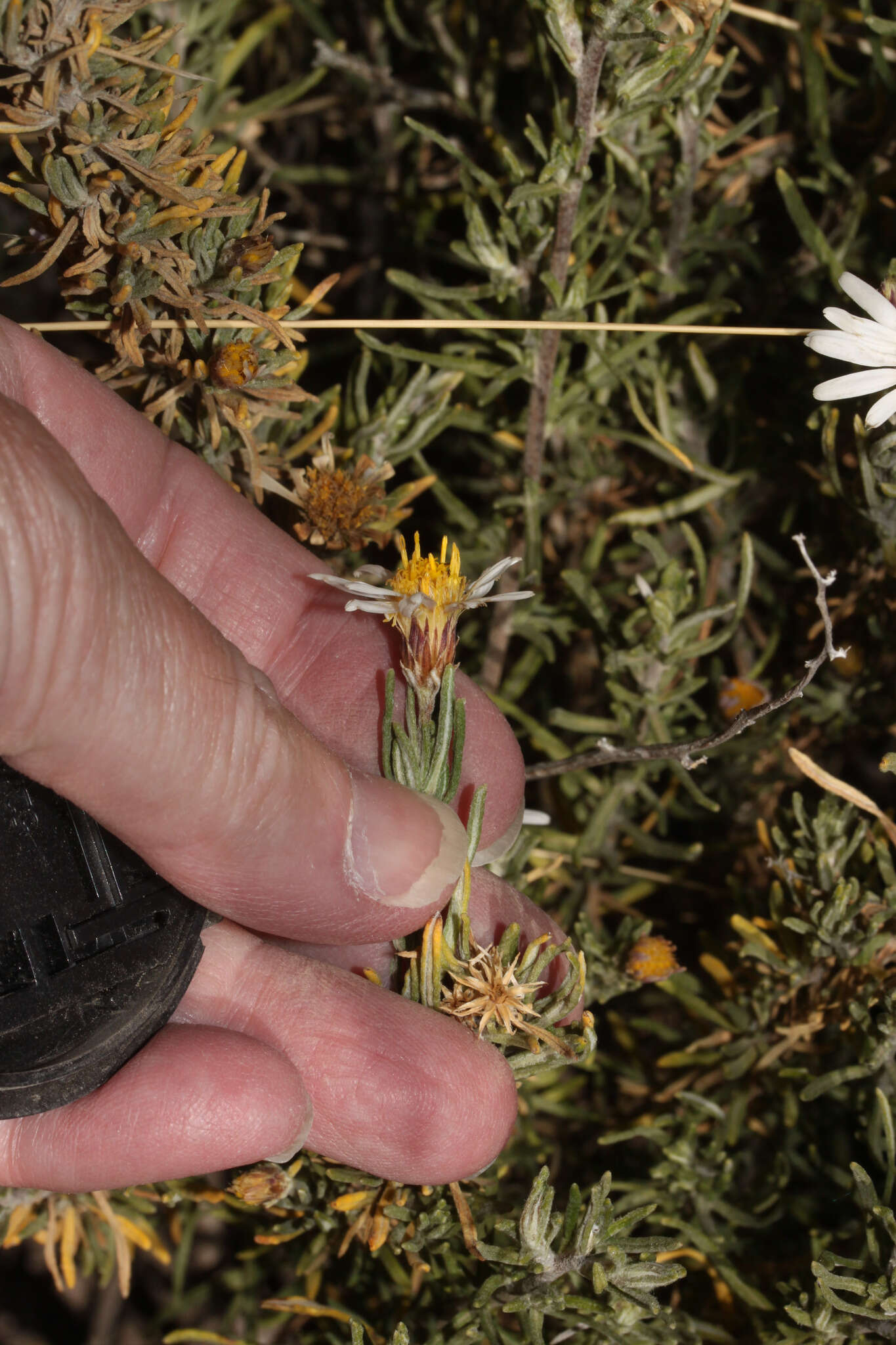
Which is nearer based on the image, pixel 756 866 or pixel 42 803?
pixel 42 803

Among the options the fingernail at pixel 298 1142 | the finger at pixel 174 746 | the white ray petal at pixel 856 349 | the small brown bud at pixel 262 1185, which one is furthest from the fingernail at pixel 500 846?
the white ray petal at pixel 856 349

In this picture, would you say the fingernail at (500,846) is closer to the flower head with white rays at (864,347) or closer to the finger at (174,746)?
the finger at (174,746)

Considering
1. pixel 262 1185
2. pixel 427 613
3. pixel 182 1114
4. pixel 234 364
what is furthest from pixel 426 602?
pixel 262 1185

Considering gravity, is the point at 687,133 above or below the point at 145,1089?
above

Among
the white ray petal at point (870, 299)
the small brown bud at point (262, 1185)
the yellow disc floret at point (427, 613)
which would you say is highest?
the white ray petal at point (870, 299)

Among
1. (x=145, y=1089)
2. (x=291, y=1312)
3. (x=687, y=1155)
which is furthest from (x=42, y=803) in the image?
(x=687, y=1155)

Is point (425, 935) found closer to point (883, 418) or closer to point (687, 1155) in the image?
point (687, 1155)

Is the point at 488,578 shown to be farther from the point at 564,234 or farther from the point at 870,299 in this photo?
the point at 870,299
